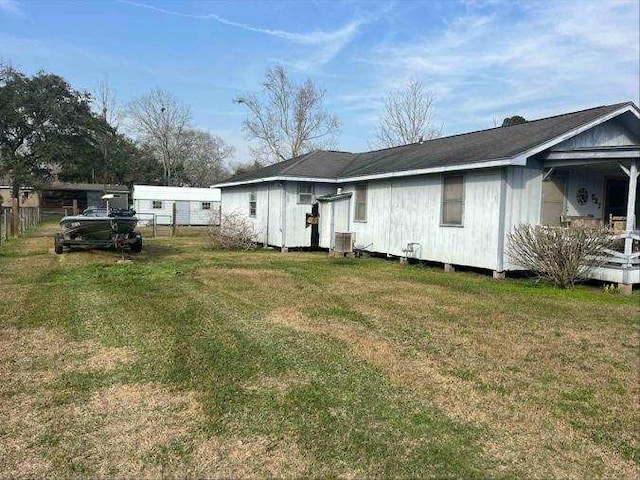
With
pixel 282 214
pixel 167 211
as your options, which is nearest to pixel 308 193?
pixel 282 214

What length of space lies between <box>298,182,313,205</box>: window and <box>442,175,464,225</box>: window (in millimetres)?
5579

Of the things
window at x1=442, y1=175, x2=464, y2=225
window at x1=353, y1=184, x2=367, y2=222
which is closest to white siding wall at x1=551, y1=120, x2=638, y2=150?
window at x1=442, y1=175, x2=464, y2=225

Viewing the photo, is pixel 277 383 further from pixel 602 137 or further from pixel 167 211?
pixel 167 211

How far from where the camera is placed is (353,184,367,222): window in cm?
1460

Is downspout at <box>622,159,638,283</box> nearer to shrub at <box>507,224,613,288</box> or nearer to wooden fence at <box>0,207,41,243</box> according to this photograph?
shrub at <box>507,224,613,288</box>

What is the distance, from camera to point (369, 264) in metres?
12.2

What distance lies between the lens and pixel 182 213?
32875mm

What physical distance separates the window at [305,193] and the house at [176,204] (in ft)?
55.4

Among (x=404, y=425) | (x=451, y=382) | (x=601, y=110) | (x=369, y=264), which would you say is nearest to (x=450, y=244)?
(x=369, y=264)

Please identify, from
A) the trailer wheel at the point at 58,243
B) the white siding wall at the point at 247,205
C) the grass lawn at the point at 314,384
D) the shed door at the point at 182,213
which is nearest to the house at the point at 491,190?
the white siding wall at the point at 247,205

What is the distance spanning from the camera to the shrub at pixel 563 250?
8.45m

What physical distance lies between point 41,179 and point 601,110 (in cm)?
2251

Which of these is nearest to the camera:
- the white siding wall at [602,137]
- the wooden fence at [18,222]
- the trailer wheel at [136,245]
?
the white siding wall at [602,137]

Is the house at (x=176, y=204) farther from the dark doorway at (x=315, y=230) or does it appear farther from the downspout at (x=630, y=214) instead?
the downspout at (x=630, y=214)
